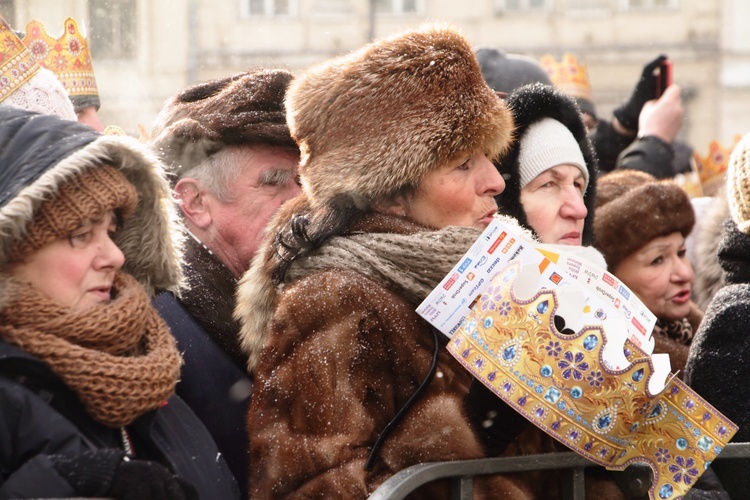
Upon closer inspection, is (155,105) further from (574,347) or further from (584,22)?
(574,347)

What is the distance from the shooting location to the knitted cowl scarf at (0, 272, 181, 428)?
258 centimetres

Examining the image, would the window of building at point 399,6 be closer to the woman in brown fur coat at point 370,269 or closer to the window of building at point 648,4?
the window of building at point 648,4

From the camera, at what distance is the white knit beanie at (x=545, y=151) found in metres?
3.89

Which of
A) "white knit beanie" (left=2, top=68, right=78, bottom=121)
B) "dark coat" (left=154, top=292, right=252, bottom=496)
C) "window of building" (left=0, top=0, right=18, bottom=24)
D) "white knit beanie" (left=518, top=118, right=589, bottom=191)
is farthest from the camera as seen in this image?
"window of building" (left=0, top=0, right=18, bottom=24)

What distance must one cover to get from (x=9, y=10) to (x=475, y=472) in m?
12.9

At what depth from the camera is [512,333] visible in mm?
2648

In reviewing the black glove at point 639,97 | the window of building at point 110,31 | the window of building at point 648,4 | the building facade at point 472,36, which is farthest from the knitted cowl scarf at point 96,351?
the window of building at point 648,4

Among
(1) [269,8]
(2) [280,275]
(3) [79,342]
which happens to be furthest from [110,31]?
(3) [79,342]

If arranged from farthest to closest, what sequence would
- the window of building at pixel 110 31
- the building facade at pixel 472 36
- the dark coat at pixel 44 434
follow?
1. the building facade at pixel 472 36
2. the window of building at pixel 110 31
3. the dark coat at pixel 44 434

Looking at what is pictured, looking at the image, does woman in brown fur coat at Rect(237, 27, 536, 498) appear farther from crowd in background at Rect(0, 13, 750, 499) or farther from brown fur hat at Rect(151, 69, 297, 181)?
brown fur hat at Rect(151, 69, 297, 181)

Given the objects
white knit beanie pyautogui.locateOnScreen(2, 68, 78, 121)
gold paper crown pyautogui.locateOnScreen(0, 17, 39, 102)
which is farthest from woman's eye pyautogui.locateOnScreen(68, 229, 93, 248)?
gold paper crown pyautogui.locateOnScreen(0, 17, 39, 102)

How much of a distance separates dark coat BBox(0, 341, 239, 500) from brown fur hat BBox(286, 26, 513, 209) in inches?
29.7

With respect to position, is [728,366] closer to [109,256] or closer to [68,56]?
[109,256]

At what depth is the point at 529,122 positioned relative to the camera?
13.0 feet
